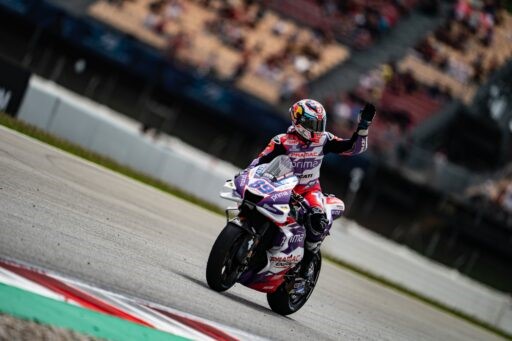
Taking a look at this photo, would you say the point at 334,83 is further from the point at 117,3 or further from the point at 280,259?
the point at 280,259

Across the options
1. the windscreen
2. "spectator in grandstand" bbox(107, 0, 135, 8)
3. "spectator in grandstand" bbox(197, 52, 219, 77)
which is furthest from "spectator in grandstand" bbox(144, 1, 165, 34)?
the windscreen

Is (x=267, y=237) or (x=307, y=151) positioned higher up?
(x=307, y=151)

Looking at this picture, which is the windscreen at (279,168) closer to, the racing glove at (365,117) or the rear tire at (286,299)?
the racing glove at (365,117)

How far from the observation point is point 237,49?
94.4ft

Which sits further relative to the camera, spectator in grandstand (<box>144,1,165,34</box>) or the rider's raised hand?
spectator in grandstand (<box>144,1,165,34</box>)

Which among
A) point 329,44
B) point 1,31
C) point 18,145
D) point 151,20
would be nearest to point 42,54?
point 1,31

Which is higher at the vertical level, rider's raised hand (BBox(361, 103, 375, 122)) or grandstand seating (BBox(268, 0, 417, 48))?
grandstand seating (BBox(268, 0, 417, 48))

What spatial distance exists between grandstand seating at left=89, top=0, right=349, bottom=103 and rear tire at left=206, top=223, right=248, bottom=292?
19.6m

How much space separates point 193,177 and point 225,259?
11.9 m

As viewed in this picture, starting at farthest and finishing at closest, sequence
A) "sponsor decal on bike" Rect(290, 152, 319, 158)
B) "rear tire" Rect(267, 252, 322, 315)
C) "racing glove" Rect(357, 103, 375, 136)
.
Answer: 1. "rear tire" Rect(267, 252, 322, 315)
2. "racing glove" Rect(357, 103, 375, 136)
3. "sponsor decal on bike" Rect(290, 152, 319, 158)

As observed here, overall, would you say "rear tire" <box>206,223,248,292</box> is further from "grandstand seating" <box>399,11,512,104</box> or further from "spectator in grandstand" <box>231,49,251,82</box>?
"grandstand seating" <box>399,11,512,104</box>

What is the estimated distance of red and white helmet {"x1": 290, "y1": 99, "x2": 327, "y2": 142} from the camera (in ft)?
26.7

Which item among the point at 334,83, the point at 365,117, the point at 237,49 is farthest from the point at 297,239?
the point at 237,49

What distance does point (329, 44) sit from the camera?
98.5ft
